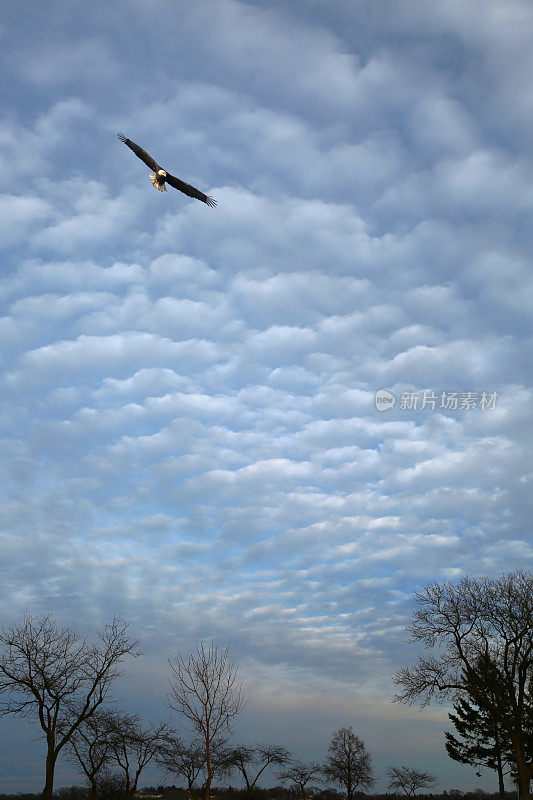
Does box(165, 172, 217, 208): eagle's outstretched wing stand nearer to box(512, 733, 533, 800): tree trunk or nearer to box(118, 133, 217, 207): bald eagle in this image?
box(118, 133, 217, 207): bald eagle

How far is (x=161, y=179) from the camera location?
25531 mm

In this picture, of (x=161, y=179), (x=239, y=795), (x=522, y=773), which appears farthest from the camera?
(x=239, y=795)

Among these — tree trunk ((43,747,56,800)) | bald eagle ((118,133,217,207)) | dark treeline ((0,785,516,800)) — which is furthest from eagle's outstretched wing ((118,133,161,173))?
dark treeline ((0,785,516,800))

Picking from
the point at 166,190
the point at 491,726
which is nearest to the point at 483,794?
the point at 491,726

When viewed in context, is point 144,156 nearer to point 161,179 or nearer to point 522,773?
point 161,179

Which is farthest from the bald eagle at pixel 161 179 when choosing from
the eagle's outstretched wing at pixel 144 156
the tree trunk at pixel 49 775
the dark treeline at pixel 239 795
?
the dark treeline at pixel 239 795

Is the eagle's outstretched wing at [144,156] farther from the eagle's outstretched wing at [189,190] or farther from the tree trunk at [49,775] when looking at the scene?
the tree trunk at [49,775]

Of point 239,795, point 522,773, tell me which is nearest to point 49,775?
point 522,773

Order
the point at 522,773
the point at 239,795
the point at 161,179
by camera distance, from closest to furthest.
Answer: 1. the point at 161,179
2. the point at 522,773
3. the point at 239,795

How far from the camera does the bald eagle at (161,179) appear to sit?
25420 millimetres

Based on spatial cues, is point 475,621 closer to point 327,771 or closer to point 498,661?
point 498,661

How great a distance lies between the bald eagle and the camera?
83.4ft

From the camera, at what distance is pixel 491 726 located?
167ft

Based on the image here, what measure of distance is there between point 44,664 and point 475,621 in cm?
2316
